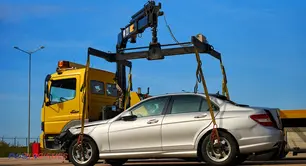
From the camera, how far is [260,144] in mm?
9008

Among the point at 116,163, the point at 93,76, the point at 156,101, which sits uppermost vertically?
the point at 93,76

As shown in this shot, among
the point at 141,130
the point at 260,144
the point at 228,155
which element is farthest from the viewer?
the point at 141,130

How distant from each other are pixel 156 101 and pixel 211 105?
1.29 metres

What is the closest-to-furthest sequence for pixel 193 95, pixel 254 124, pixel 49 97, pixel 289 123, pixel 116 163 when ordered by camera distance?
pixel 254 124, pixel 193 95, pixel 116 163, pixel 289 123, pixel 49 97

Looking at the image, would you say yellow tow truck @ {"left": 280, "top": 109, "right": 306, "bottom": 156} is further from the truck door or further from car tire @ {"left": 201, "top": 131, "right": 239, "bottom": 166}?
the truck door

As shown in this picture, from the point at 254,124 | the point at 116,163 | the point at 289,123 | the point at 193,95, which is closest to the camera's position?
the point at 254,124

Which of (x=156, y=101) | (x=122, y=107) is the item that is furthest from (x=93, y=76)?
(x=156, y=101)

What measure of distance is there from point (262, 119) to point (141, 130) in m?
2.50

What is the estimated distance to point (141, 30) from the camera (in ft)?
48.7

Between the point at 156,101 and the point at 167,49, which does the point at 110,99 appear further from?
the point at 156,101

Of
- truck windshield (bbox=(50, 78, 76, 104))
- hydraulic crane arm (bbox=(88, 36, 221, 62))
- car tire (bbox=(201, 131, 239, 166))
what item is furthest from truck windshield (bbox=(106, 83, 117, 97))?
car tire (bbox=(201, 131, 239, 166))

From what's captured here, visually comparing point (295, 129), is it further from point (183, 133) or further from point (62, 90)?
point (62, 90)

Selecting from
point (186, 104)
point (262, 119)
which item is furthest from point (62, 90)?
point (262, 119)

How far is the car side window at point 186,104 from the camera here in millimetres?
9844
